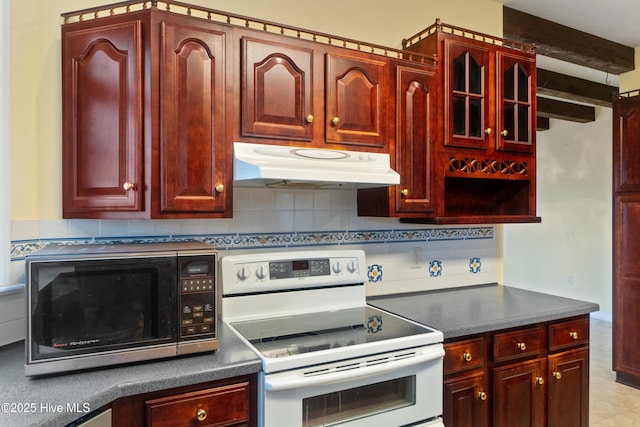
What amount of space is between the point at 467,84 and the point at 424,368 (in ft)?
4.81

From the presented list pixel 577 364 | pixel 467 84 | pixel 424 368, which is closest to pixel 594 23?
pixel 467 84

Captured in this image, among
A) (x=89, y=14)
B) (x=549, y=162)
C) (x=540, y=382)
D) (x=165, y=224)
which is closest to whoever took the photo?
(x=89, y=14)

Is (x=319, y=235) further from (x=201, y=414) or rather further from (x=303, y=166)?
(x=201, y=414)

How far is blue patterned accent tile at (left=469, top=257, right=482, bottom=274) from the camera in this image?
8.64ft

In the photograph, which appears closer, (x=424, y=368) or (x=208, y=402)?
(x=208, y=402)

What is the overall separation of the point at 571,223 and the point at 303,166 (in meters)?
5.26

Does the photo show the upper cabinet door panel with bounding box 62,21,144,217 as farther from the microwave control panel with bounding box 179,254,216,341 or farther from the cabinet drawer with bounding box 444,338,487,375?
→ the cabinet drawer with bounding box 444,338,487,375

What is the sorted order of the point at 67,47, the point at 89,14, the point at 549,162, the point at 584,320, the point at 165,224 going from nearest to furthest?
the point at 67,47 → the point at 89,14 → the point at 165,224 → the point at 584,320 → the point at 549,162

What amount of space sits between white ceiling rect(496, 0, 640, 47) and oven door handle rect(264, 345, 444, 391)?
2.43 meters

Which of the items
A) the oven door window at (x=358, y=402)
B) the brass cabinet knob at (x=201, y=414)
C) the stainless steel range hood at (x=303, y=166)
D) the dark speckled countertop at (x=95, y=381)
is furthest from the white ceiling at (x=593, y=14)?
the brass cabinet knob at (x=201, y=414)

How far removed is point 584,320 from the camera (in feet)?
7.11

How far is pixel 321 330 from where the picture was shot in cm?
176

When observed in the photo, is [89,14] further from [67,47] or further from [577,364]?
[577,364]

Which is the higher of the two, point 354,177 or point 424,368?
point 354,177
